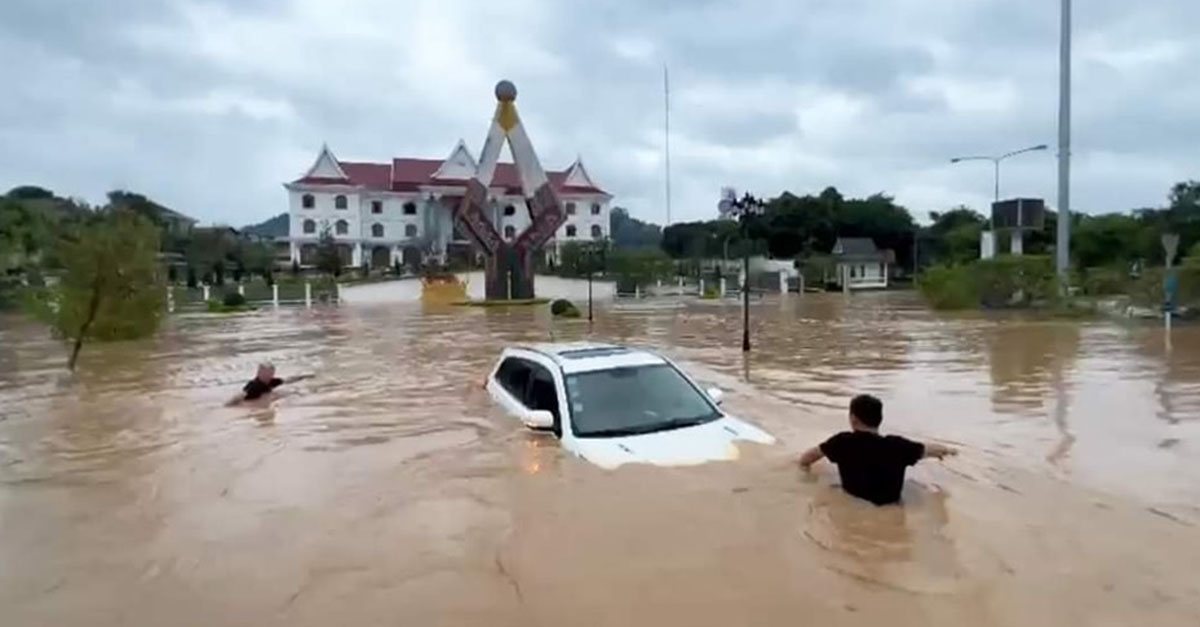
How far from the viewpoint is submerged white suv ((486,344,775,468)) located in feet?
27.2

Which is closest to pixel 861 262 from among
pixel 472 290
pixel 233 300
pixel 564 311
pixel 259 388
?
pixel 472 290

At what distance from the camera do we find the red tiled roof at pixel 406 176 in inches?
3738

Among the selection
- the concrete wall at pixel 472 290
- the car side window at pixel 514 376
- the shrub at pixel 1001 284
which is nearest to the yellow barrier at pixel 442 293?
the concrete wall at pixel 472 290

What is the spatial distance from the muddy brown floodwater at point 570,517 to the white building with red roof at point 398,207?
77.6 m

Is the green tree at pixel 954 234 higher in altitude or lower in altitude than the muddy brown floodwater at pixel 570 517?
higher

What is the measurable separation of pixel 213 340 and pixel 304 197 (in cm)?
6597

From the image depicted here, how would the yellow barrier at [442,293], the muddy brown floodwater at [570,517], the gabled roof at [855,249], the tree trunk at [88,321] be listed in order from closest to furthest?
the muddy brown floodwater at [570,517]
the tree trunk at [88,321]
the yellow barrier at [442,293]
the gabled roof at [855,249]

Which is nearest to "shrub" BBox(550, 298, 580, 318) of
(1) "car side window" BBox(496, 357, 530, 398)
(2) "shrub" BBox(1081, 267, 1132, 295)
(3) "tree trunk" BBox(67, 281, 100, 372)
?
(2) "shrub" BBox(1081, 267, 1132, 295)

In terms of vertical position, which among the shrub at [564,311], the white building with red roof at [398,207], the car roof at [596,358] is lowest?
the shrub at [564,311]

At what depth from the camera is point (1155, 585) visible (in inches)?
236

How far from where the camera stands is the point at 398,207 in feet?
316

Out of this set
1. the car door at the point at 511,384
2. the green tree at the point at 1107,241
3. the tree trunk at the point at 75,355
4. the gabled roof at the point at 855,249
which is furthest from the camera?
the gabled roof at the point at 855,249

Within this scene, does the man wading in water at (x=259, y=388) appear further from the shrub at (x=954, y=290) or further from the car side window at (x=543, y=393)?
the shrub at (x=954, y=290)

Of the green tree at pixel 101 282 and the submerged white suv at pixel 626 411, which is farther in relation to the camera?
the green tree at pixel 101 282
